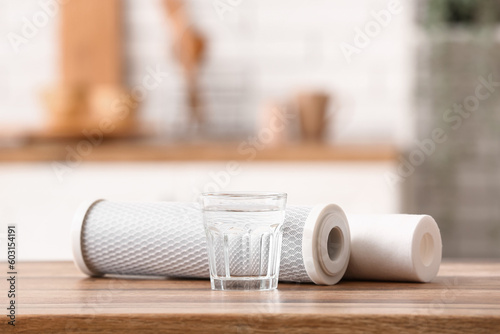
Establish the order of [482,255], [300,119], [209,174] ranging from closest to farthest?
1. [209,174]
2. [300,119]
3. [482,255]

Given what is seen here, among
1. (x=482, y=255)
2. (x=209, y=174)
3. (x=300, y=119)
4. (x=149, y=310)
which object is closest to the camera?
(x=149, y=310)

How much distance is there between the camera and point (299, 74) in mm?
3209

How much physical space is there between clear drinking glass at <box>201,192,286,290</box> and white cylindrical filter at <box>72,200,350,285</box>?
0.14 feet

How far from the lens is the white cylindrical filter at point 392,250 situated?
0.91 meters

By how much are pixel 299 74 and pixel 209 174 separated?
808 millimetres

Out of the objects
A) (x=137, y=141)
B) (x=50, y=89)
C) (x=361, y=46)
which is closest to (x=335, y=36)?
(x=361, y=46)

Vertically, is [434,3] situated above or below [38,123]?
above

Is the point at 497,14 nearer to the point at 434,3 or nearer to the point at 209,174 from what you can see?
the point at 434,3
